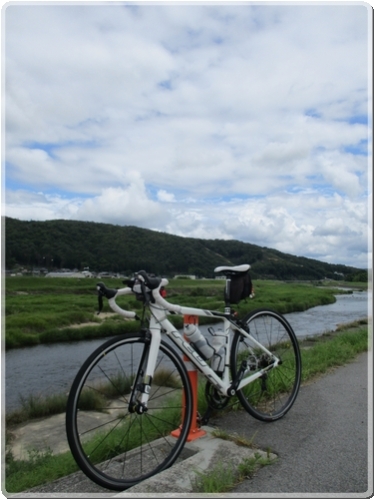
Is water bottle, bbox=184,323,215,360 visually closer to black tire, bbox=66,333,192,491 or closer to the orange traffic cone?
the orange traffic cone

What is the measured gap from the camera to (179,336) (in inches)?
130

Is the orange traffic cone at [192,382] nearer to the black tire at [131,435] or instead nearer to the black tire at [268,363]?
the black tire at [131,435]

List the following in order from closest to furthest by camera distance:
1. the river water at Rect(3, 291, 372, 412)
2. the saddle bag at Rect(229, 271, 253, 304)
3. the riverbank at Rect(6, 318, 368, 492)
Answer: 1. the saddle bag at Rect(229, 271, 253, 304)
2. the riverbank at Rect(6, 318, 368, 492)
3. the river water at Rect(3, 291, 372, 412)

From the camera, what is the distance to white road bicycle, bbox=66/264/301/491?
2955 mm

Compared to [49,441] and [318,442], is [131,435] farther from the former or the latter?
[49,441]

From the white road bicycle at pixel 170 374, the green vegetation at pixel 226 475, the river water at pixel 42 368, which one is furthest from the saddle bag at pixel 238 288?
the river water at pixel 42 368

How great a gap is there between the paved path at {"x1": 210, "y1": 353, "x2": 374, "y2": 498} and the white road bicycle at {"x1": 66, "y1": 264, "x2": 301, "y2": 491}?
0.62 ft

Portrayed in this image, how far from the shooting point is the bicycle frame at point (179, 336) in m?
3.05

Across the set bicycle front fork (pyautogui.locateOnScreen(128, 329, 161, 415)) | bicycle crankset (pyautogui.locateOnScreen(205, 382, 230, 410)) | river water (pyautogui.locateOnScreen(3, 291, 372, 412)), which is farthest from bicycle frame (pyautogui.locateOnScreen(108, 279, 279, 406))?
river water (pyautogui.locateOnScreen(3, 291, 372, 412))

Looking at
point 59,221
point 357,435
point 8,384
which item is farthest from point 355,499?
point 59,221

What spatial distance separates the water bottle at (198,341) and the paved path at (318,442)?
71 centimetres

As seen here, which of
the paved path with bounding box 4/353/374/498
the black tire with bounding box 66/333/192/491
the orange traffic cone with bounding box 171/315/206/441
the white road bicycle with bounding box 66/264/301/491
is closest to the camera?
the black tire with bounding box 66/333/192/491

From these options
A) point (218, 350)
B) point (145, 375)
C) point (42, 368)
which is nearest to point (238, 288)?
point (218, 350)

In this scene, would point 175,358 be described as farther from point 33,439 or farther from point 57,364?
point 57,364
